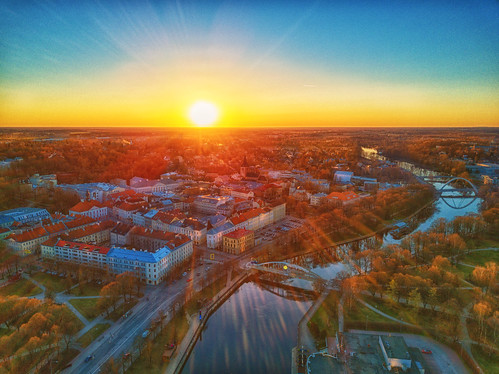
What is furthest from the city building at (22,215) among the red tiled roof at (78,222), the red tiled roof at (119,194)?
the red tiled roof at (119,194)

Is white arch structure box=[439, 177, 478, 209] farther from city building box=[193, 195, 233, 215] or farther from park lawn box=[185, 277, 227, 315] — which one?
park lawn box=[185, 277, 227, 315]

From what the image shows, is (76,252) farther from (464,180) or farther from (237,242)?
(464,180)

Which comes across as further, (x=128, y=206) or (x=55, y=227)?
(x=128, y=206)

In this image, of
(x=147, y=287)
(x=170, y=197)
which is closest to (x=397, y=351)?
(x=147, y=287)

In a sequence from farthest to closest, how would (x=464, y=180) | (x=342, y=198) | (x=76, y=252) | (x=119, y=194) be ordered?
(x=464, y=180), (x=342, y=198), (x=119, y=194), (x=76, y=252)

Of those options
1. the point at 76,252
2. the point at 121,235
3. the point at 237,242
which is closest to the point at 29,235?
the point at 76,252

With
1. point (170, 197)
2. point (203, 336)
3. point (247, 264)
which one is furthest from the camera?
point (170, 197)

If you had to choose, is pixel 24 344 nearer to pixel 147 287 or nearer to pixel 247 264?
pixel 147 287

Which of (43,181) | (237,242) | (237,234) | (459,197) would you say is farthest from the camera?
(459,197)
